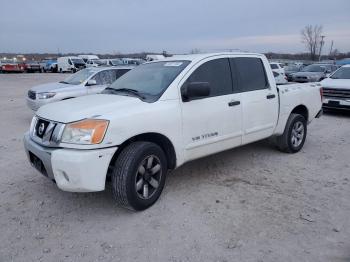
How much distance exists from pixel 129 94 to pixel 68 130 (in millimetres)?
1073

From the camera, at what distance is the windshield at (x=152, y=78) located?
13.5 ft

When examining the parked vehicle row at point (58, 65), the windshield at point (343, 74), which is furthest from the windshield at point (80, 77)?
the parked vehicle row at point (58, 65)

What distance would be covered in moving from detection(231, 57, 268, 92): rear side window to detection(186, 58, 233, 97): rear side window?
0.79 feet

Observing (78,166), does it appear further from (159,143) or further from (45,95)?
(45,95)

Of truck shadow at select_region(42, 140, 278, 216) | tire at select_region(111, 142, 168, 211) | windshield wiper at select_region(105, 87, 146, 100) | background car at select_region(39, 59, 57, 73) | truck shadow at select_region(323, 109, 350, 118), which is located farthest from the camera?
background car at select_region(39, 59, 57, 73)

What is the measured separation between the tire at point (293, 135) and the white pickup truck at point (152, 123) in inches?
16.8

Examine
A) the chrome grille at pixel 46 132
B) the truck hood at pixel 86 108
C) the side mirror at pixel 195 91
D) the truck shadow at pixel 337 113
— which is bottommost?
the truck shadow at pixel 337 113

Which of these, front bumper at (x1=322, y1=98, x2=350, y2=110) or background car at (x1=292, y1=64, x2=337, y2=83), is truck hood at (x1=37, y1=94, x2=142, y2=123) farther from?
A: background car at (x1=292, y1=64, x2=337, y2=83)

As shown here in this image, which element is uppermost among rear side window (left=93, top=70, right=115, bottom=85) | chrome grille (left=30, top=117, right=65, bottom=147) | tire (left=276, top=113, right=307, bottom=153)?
rear side window (left=93, top=70, right=115, bottom=85)

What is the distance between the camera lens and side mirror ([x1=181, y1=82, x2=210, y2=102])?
3887mm

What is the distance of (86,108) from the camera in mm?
3674

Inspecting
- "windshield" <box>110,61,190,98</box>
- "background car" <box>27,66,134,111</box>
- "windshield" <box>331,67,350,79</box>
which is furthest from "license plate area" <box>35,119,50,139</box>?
"windshield" <box>331,67,350,79</box>

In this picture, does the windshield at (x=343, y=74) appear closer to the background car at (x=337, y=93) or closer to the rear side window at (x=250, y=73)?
the background car at (x=337, y=93)

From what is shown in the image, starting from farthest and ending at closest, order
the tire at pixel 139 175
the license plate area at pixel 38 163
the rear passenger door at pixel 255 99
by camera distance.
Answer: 1. the rear passenger door at pixel 255 99
2. the license plate area at pixel 38 163
3. the tire at pixel 139 175
